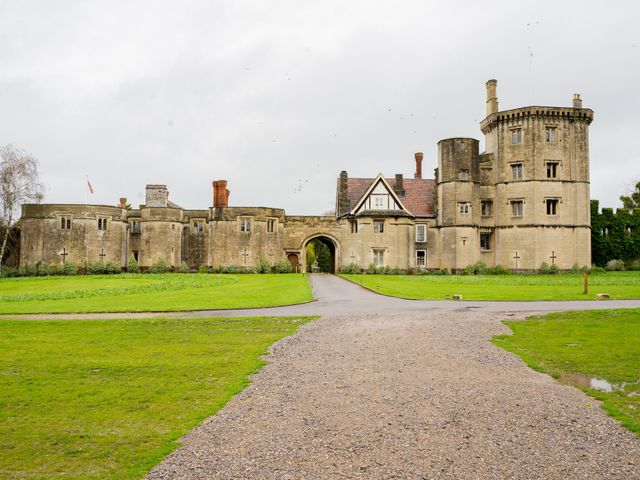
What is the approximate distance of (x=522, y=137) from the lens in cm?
5194

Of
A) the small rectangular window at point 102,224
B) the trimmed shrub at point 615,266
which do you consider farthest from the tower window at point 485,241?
the small rectangular window at point 102,224

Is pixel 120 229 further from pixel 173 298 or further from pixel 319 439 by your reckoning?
pixel 319 439

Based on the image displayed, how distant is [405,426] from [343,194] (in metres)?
48.7

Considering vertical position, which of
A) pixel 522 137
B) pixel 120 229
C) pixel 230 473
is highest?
pixel 522 137

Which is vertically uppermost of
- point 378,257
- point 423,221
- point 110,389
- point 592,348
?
point 423,221

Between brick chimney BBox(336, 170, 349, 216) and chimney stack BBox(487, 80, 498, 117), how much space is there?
17.0m

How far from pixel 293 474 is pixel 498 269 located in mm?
49920

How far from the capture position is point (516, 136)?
52281 mm

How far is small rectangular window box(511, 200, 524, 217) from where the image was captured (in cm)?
5297

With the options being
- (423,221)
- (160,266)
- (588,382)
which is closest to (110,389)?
(588,382)

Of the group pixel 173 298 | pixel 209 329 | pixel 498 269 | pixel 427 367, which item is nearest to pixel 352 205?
pixel 498 269

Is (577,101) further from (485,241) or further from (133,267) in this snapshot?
(133,267)

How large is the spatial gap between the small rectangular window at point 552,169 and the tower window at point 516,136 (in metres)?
3.85

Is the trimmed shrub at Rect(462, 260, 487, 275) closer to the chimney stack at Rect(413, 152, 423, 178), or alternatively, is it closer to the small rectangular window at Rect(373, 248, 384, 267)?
the small rectangular window at Rect(373, 248, 384, 267)
